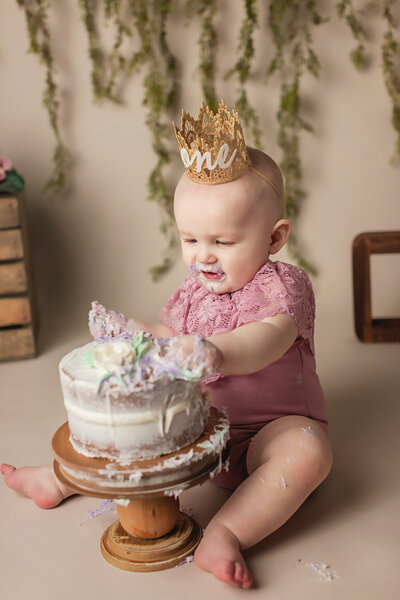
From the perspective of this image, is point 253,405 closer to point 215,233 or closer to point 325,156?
point 215,233

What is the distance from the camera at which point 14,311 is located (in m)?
2.10

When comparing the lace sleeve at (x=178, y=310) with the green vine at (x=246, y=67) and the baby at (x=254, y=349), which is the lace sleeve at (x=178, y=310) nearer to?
the baby at (x=254, y=349)

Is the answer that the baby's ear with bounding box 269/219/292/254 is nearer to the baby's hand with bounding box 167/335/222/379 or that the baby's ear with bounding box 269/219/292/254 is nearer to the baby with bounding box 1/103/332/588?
the baby with bounding box 1/103/332/588

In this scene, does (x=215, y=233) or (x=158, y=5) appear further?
(x=158, y=5)

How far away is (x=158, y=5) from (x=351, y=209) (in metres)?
0.88

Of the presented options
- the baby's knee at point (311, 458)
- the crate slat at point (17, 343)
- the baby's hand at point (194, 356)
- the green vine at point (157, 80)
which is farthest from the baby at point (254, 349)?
the green vine at point (157, 80)

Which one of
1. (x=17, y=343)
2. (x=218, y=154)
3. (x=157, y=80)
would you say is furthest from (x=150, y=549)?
(x=157, y=80)

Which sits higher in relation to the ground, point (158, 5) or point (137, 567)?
point (158, 5)

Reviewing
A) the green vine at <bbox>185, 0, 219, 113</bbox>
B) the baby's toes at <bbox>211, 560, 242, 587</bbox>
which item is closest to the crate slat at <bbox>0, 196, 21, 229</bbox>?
the green vine at <bbox>185, 0, 219, 113</bbox>

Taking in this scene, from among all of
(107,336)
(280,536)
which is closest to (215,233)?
(107,336)

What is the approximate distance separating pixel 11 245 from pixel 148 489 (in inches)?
47.3

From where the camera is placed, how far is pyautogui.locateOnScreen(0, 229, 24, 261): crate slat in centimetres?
205

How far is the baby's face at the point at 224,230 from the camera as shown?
124cm

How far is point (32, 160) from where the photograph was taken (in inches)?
94.5
